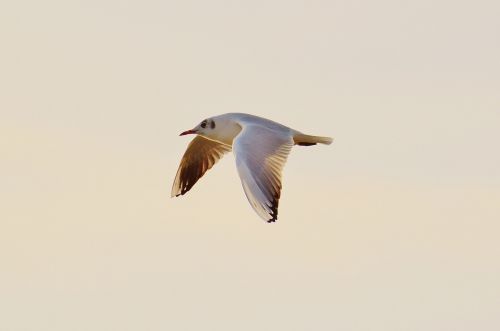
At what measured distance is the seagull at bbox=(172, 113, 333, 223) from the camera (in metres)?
13.3

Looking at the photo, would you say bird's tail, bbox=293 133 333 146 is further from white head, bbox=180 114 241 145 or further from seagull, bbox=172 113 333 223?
white head, bbox=180 114 241 145

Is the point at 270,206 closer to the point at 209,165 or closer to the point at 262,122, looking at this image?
the point at 262,122

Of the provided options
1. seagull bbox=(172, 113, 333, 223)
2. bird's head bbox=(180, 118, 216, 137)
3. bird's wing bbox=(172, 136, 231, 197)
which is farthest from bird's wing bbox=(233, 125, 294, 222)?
bird's wing bbox=(172, 136, 231, 197)

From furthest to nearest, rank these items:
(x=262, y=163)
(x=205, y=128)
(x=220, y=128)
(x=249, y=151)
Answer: (x=205, y=128) → (x=220, y=128) → (x=249, y=151) → (x=262, y=163)

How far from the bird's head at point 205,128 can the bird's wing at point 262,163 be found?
106cm

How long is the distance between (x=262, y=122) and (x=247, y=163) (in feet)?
4.87

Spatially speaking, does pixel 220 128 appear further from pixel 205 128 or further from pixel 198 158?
pixel 198 158

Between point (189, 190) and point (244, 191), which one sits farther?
point (189, 190)

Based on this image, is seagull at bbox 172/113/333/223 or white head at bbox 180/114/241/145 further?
white head at bbox 180/114/241/145

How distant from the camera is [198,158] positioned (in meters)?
17.0

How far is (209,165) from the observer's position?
55.5 feet

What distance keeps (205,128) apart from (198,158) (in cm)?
105

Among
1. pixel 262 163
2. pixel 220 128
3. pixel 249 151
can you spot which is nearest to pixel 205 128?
pixel 220 128

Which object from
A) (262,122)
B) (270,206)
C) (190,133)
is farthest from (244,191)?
(190,133)
